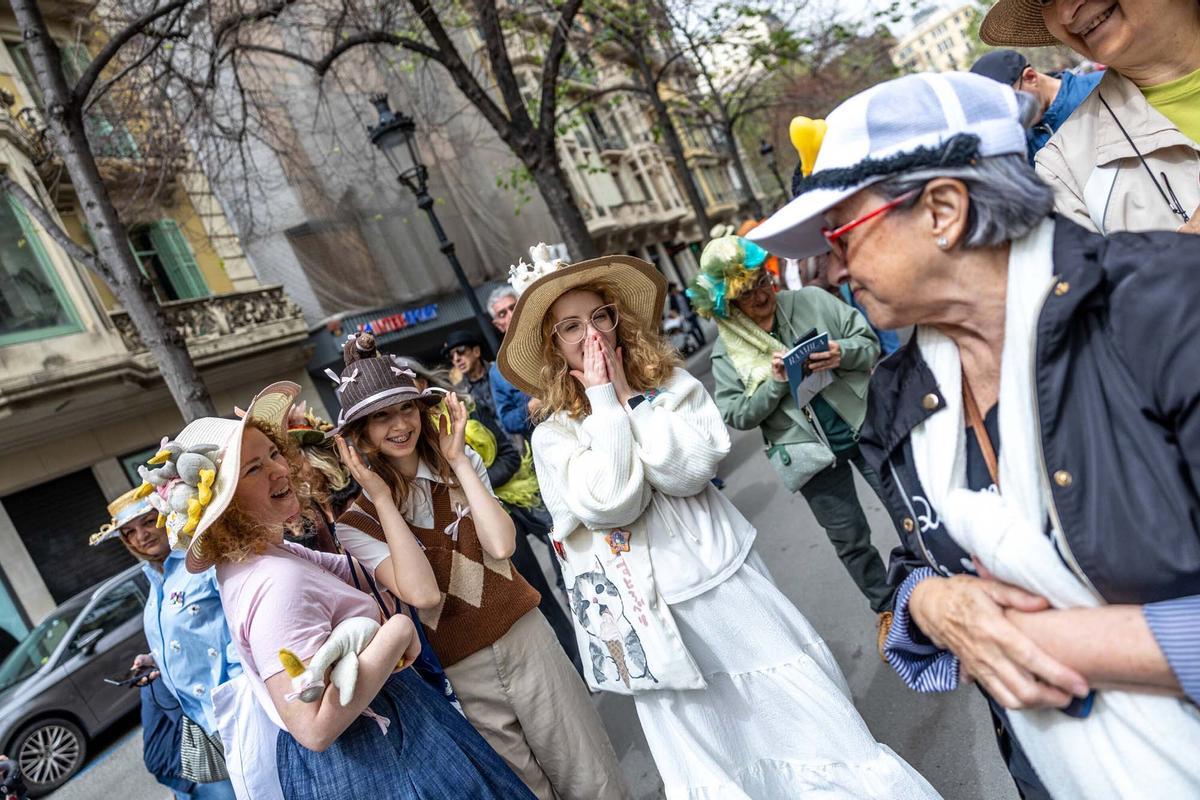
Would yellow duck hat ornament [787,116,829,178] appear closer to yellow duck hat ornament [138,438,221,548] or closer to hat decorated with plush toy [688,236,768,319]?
yellow duck hat ornament [138,438,221,548]

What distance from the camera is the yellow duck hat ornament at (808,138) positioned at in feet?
4.24

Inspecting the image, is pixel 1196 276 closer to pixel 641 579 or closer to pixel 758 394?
pixel 641 579

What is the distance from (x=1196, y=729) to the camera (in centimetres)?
104

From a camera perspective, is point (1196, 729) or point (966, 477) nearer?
point (1196, 729)

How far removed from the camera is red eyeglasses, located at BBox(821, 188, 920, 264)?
115 cm

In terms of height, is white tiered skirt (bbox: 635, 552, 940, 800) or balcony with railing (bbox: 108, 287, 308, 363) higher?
balcony with railing (bbox: 108, 287, 308, 363)

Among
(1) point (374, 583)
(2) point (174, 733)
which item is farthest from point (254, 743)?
(2) point (174, 733)

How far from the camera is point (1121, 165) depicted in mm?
1994

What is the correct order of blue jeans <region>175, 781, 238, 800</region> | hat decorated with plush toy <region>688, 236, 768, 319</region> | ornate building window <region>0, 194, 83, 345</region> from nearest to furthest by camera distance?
blue jeans <region>175, 781, 238, 800</region> → hat decorated with plush toy <region>688, 236, 768, 319</region> → ornate building window <region>0, 194, 83, 345</region>

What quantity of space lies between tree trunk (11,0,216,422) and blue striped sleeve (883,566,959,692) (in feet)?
17.8

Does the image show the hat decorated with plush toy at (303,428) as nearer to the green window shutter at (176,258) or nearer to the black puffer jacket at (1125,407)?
the black puffer jacket at (1125,407)

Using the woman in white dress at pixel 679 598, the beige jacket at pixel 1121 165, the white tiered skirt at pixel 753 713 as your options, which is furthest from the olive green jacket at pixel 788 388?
the beige jacket at pixel 1121 165

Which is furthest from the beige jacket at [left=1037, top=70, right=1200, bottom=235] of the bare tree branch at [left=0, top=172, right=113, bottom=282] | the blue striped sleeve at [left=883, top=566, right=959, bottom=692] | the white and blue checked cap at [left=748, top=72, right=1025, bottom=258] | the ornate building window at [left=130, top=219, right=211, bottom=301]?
the ornate building window at [left=130, top=219, right=211, bottom=301]

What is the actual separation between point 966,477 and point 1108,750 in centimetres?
45
